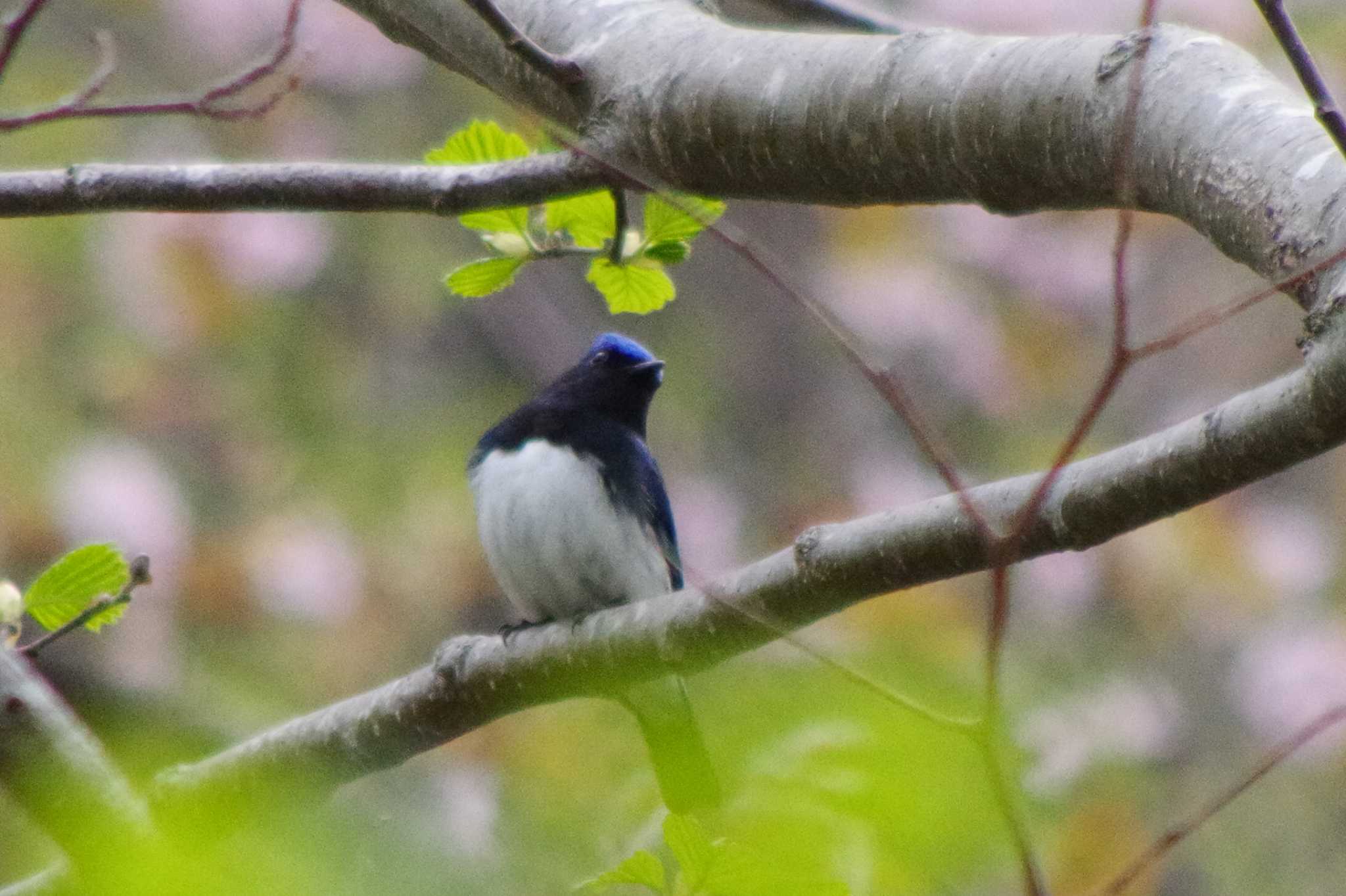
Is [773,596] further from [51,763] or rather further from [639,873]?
[51,763]

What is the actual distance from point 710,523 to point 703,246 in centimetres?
162

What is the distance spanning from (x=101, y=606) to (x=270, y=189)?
0.67 metres

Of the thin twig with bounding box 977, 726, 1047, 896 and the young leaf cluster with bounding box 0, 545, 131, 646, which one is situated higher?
the thin twig with bounding box 977, 726, 1047, 896

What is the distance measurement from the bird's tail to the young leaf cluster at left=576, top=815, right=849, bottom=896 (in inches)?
1.9

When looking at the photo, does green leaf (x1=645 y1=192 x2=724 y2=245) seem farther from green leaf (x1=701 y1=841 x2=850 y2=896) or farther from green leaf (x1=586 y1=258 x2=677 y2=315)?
green leaf (x1=701 y1=841 x2=850 y2=896)

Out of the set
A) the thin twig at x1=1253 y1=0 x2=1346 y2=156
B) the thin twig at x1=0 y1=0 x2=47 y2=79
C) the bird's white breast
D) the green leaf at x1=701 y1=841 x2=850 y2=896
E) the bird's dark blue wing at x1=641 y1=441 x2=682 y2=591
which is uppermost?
the thin twig at x1=0 y1=0 x2=47 y2=79

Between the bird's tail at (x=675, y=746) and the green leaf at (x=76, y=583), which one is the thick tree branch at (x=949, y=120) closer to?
the bird's tail at (x=675, y=746)

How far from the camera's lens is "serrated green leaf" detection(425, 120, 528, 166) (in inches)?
89.7

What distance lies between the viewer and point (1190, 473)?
4.97 feet

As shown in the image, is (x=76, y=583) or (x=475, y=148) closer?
(x=76, y=583)

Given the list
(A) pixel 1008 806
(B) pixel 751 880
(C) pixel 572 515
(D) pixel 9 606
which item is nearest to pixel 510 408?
(C) pixel 572 515

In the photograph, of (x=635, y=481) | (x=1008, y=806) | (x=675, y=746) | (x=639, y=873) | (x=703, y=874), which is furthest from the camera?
(x=635, y=481)

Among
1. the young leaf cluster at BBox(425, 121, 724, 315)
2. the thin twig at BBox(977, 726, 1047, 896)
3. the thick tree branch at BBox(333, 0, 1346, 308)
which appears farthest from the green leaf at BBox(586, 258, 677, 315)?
the thin twig at BBox(977, 726, 1047, 896)

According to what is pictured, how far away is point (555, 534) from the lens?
13.2 feet
